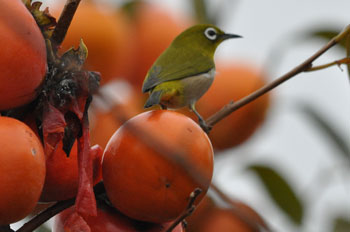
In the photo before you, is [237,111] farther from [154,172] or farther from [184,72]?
[154,172]

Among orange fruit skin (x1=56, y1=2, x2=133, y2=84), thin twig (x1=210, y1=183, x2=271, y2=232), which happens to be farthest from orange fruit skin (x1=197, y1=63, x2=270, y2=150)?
thin twig (x1=210, y1=183, x2=271, y2=232)

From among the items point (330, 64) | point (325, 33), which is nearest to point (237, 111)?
point (325, 33)

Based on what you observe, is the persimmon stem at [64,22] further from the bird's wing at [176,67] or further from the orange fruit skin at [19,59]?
the bird's wing at [176,67]

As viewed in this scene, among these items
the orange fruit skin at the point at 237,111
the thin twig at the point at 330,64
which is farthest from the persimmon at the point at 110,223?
the orange fruit skin at the point at 237,111

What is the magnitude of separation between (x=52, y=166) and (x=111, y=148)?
121mm

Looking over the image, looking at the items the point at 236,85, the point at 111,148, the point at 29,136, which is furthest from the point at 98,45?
the point at 29,136

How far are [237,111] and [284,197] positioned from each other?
794 millimetres

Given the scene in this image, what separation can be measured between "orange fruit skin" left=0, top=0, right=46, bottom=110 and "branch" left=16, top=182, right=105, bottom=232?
0.22 metres

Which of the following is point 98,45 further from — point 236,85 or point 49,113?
point 49,113

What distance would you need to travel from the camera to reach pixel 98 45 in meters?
2.26

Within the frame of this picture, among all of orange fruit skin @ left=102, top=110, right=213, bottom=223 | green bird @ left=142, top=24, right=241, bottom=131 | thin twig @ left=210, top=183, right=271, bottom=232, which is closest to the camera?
thin twig @ left=210, top=183, right=271, bottom=232

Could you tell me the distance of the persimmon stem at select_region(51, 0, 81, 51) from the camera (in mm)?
1320

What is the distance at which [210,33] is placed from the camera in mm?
2742

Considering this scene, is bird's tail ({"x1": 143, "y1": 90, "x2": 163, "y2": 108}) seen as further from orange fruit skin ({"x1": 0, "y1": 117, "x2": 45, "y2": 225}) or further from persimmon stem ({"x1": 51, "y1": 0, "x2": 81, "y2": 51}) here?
orange fruit skin ({"x1": 0, "y1": 117, "x2": 45, "y2": 225})
